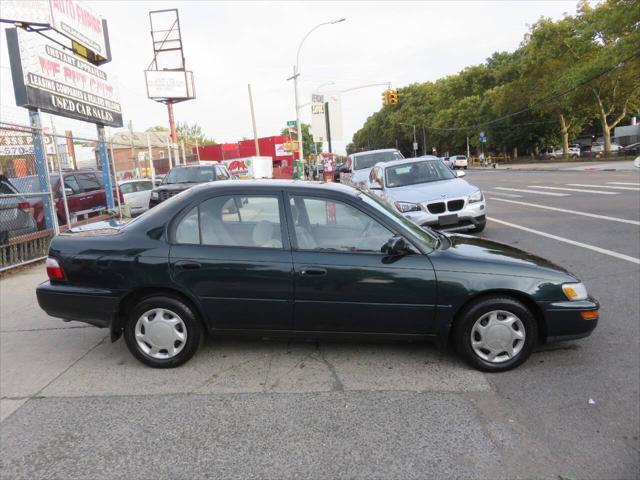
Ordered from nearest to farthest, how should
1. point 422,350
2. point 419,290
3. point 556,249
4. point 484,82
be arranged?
1. point 419,290
2. point 422,350
3. point 556,249
4. point 484,82

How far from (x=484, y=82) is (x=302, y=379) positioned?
8275 cm

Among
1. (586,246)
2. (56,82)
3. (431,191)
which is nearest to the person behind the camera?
→ (586,246)

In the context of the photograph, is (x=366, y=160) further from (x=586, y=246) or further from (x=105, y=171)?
(x=586, y=246)

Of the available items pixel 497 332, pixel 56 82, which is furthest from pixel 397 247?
pixel 56 82

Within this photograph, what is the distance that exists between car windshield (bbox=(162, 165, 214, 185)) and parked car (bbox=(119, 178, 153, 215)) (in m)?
2.28

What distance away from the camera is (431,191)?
30.6ft

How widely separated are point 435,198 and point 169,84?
2988 centimetres

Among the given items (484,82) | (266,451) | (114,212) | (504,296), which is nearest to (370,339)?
(504,296)

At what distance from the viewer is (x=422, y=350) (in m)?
4.21

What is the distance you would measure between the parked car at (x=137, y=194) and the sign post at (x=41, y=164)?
6.38 m

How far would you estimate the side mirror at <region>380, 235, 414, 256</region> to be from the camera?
370 centimetres

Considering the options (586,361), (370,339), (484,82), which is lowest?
(586,361)

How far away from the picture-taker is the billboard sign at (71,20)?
9.76m

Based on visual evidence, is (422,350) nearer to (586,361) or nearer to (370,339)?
(370,339)
